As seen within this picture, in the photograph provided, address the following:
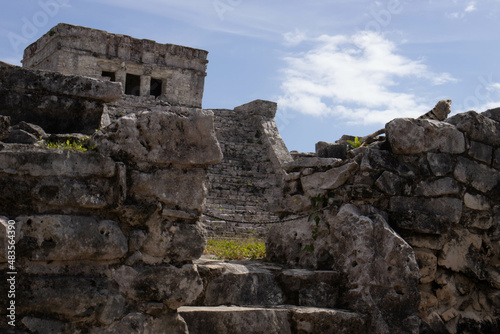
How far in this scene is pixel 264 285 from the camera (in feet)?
15.8

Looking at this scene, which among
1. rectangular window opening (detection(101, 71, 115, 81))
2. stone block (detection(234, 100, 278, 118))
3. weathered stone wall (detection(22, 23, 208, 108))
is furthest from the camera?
rectangular window opening (detection(101, 71, 115, 81))

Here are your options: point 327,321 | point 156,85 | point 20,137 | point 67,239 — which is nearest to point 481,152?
point 327,321

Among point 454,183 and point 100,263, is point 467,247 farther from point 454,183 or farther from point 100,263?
point 100,263

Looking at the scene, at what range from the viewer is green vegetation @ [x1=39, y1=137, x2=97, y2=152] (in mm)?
3647

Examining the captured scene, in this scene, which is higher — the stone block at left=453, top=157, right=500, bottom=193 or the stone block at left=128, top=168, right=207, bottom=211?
the stone block at left=453, top=157, right=500, bottom=193

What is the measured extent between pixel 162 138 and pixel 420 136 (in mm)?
2649

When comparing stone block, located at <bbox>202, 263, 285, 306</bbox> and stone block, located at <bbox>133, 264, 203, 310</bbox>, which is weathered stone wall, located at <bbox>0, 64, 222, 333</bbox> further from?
stone block, located at <bbox>202, 263, 285, 306</bbox>

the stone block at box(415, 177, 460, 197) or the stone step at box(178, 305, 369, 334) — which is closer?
the stone step at box(178, 305, 369, 334)

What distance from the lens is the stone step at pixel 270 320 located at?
4055 mm

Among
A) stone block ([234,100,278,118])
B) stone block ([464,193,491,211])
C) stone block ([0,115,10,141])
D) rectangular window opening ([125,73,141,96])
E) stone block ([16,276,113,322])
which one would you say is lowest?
stone block ([16,276,113,322])

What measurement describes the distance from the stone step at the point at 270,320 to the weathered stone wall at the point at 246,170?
730cm

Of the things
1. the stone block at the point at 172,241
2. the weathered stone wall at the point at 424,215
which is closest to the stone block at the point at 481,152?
the weathered stone wall at the point at 424,215

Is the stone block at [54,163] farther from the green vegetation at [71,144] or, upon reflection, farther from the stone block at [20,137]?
the stone block at [20,137]

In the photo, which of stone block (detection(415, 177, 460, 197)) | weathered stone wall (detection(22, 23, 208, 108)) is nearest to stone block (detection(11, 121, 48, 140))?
stone block (detection(415, 177, 460, 197))
